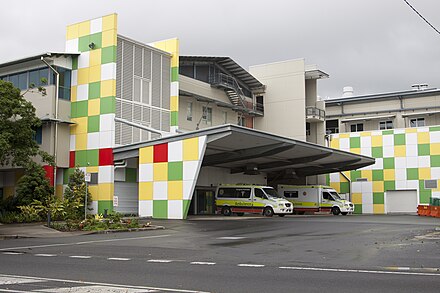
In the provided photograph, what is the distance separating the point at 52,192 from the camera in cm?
3266

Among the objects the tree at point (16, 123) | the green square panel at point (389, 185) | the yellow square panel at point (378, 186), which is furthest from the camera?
the yellow square panel at point (378, 186)

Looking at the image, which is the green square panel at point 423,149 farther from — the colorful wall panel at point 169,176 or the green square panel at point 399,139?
the colorful wall panel at point 169,176

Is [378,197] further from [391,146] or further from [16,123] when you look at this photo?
[16,123]

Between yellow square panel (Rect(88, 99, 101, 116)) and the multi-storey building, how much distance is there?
29.0m

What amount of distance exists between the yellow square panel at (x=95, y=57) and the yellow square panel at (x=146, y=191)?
27.8 feet

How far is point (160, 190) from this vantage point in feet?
105

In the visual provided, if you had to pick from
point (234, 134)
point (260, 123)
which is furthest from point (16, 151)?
point (260, 123)

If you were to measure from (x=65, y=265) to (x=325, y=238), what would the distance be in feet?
31.5

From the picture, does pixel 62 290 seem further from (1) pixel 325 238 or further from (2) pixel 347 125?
(2) pixel 347 125

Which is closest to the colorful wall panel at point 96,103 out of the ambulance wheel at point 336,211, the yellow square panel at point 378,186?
the ambulance wheel at point 336,211

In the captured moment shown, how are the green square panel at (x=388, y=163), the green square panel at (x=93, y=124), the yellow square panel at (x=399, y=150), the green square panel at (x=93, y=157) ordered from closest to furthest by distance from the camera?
1. the green square panel at (x=93, y=157)
2. the green square panel at (x=93, y=124)
3. the yellow square panel at (x=399, y=150)
4. the green square panel at (x=388, y=163)

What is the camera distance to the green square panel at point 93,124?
34812 millimetres

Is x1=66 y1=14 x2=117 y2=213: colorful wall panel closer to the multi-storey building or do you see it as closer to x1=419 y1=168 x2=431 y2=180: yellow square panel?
the multi-storey building

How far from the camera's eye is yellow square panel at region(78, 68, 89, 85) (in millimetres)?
35438
